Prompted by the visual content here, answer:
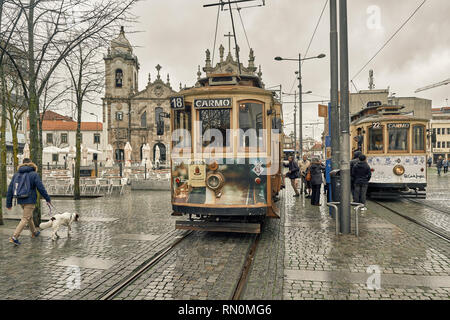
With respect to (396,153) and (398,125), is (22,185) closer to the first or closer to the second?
(396,153)

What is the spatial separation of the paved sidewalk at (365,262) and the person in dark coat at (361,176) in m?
1.63

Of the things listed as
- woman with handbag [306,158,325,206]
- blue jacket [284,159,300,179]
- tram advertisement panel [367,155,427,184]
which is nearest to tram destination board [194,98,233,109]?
woman with handbag [306,158,325,206]

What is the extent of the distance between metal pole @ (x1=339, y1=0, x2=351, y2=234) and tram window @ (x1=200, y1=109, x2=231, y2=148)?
2634 mm

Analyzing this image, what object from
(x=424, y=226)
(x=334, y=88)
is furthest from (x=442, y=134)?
(x=334, y=88)

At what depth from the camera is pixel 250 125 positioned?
6.96 m

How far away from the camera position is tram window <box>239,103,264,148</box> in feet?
22.7

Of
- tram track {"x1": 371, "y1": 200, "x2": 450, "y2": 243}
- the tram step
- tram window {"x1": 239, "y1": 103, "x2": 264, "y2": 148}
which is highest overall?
tram window {"x1": 239, "y1": 103, "x2": 264, "y2": 148}

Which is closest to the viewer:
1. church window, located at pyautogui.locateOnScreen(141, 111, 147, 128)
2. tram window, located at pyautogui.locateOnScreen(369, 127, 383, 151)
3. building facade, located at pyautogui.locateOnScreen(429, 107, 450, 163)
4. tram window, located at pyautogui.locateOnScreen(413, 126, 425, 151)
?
tram window, located at pyautogui.locateOnScreen(413, 126, 425, 151)

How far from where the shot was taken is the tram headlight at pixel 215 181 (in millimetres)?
6699

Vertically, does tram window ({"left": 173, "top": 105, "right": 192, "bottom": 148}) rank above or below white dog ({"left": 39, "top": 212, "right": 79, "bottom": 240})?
above

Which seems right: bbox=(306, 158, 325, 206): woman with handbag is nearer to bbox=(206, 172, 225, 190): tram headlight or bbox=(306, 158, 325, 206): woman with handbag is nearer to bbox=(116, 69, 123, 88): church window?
bbox=(206, 172, 225, 190): tram headlight

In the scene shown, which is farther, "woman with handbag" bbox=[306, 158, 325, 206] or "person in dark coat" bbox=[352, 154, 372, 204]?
"woman with handbag" bbox=[306, 158, 325, 206]

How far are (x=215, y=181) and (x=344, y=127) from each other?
10.5ft
